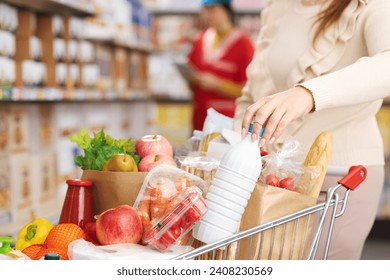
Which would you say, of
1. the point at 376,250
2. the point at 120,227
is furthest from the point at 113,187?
the point at 376,250

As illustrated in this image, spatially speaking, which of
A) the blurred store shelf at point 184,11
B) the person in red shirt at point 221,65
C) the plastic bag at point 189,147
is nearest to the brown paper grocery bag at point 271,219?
the plastic bag at point 189,147

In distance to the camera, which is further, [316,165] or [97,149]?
[97,149]

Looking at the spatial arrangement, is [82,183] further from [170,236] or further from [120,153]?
[170,236]

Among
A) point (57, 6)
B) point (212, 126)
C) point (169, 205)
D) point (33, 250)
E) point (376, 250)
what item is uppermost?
point (57, 6)

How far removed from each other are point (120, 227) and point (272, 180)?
1.11 feet

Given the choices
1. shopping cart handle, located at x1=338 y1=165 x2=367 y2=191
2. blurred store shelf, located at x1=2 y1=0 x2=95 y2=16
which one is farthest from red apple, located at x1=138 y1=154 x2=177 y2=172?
blurred store shelf, located at x1=2 y1=0 x2=95 y2=16

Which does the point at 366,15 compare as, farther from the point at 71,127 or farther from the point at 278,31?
the point at 71,127

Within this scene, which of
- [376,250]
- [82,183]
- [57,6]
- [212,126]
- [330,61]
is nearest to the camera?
[82,183]

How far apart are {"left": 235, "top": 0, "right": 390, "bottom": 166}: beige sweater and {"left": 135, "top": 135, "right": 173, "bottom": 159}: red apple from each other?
0.36 meters

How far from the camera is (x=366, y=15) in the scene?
2.02 metres

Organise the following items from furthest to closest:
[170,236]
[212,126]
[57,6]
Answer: [57,6], [212,126], [170,236]

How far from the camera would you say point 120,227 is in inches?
60.0

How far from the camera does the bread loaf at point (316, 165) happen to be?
1.62 metres
